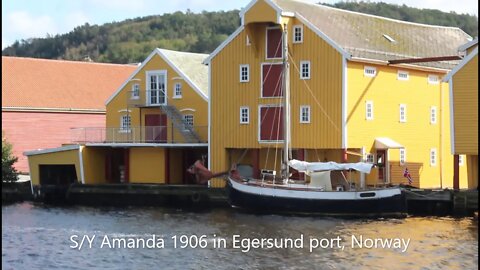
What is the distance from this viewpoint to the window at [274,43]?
167ft

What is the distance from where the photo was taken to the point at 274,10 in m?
49.6

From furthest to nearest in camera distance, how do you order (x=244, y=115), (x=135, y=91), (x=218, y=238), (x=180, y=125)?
(x=135, y=91) < (x=180, y=125) < (x=244, y=115) < (x=218, y=238)

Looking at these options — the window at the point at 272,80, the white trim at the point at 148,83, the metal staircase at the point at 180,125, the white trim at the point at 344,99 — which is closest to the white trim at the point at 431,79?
the white trim at the point at 344,99

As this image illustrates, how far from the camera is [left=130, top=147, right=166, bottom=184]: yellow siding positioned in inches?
2253

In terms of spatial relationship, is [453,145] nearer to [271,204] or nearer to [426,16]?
[271,204]

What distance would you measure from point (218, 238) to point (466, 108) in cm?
1438

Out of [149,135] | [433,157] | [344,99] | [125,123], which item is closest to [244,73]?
[344,99]

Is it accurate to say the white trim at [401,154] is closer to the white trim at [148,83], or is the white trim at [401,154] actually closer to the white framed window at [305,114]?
the white framed window at [305,114]

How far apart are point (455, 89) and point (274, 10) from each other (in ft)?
34.9

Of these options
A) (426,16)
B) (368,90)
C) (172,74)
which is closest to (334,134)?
(368,90)

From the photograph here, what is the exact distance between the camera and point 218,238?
123 ft

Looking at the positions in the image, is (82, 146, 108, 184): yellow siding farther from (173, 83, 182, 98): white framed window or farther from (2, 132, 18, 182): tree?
(173, 83, 182, 98): white framed window

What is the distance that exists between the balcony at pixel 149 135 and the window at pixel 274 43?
779 centimetres

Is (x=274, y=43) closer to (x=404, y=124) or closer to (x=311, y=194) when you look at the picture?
(x=404, y=124)
